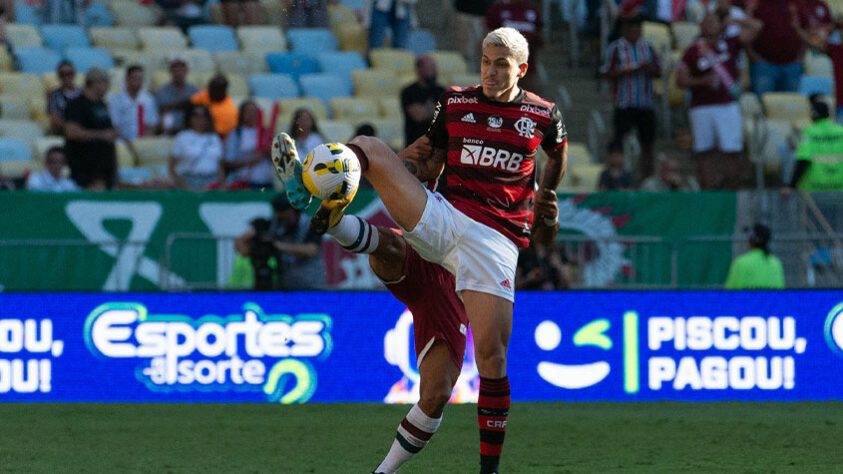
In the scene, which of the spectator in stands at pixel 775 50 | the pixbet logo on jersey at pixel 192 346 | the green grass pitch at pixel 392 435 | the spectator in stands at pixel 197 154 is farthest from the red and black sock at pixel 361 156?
the spectator in stands at pixel 775 50

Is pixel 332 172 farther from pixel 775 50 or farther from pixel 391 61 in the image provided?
pixel 775 50

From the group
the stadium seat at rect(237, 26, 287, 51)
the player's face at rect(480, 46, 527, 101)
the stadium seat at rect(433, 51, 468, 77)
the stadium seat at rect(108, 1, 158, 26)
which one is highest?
the player's face at rect(480, 46, 527, 101)

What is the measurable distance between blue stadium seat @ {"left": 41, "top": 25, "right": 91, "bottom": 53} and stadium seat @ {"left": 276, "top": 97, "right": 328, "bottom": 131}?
298cm

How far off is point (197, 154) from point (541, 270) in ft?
13.5

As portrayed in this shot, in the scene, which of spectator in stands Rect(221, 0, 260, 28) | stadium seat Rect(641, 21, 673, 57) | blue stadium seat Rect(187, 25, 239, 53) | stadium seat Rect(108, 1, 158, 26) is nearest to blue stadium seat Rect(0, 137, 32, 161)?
blue stadium seat Rect(187, 25, 239, 53)

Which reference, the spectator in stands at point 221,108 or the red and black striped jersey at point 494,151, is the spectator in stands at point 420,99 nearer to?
the spectator in stands at point 221,108

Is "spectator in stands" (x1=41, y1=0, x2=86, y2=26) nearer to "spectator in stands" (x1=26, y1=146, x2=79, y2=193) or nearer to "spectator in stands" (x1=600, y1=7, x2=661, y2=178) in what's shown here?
"spectator in stands" (x1=26, y1=146, x2=79, y2=193)

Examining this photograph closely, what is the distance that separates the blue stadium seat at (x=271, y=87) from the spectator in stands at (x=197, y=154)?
7.22ft

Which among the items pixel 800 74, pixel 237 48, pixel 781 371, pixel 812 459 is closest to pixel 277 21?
pixel 237 48

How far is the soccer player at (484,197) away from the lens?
281 inches

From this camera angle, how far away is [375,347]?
1278cm

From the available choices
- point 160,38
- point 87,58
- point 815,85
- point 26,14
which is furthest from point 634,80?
point 26,14

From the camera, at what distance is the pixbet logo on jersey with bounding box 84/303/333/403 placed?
12.6m

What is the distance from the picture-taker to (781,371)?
42.2 feet
